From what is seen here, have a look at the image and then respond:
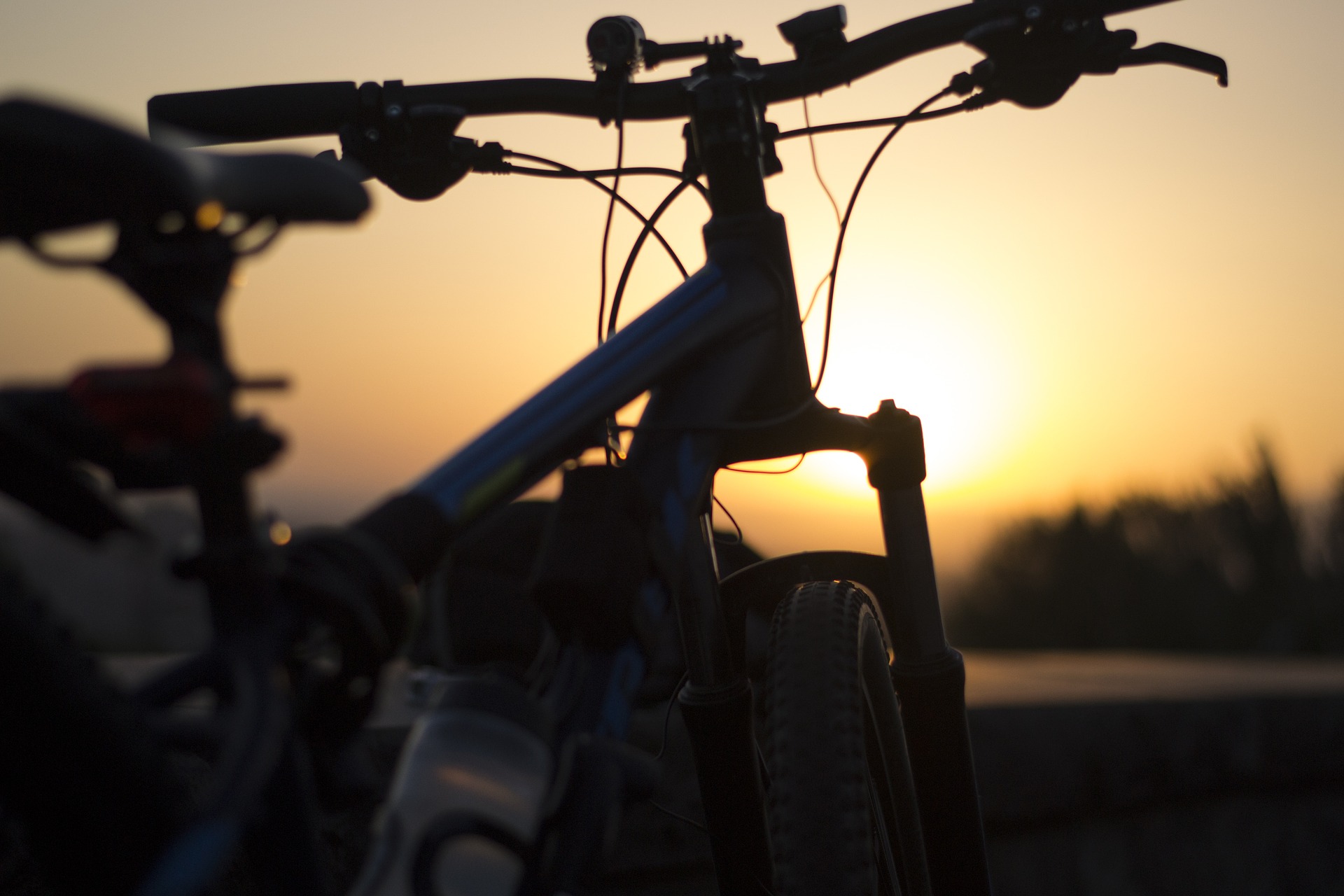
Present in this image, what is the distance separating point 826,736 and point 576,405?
18.6 inches

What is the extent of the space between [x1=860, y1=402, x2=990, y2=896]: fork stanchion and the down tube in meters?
0.35

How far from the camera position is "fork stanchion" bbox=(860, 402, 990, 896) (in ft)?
4.59

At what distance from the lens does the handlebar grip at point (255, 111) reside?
1.46m

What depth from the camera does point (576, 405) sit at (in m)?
1.02

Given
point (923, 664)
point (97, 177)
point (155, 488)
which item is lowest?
Result: point (923, 664)

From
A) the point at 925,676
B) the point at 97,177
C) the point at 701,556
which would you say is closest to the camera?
the point at 97,177

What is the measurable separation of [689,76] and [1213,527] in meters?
19.7

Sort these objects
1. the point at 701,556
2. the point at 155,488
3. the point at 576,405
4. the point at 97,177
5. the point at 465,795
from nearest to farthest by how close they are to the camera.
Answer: the point at 97,177, the point at 155,488, the point at 465,795, the point at 576,405, the point at 701,556

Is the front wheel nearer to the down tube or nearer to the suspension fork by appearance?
the suspension fork

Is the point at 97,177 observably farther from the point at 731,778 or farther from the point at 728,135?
the point at 731,778

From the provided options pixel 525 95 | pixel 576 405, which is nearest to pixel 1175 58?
pixel 525 95

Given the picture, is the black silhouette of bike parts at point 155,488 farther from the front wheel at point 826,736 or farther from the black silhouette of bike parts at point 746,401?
the front wheel at point 826,736

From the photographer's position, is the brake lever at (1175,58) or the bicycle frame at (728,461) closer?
the bicycle frame at (728,461)

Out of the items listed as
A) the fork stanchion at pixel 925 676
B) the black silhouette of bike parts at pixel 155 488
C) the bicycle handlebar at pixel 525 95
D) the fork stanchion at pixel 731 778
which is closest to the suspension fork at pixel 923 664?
the fork stanchion at pixel 925 676
